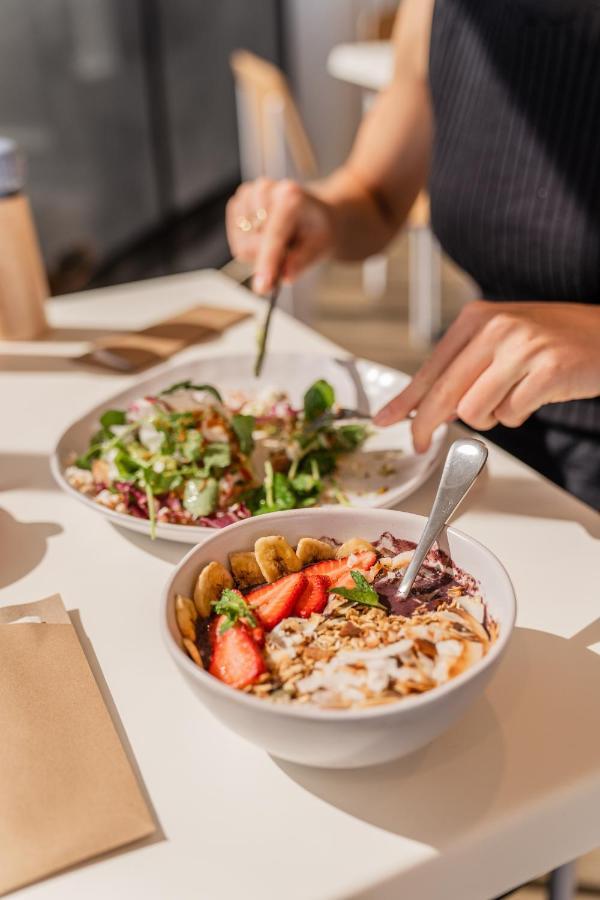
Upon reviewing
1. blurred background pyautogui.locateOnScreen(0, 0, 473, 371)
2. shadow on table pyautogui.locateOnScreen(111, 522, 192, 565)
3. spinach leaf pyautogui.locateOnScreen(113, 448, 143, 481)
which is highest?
spinach leaf pyautogui.locateOnScreen(113, 448, 143, 481)

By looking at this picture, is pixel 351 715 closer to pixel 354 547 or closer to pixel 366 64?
pixel 354 547

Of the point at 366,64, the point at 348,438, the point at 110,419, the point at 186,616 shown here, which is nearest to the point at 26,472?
the point at 110,419

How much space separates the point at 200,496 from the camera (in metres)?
0.83

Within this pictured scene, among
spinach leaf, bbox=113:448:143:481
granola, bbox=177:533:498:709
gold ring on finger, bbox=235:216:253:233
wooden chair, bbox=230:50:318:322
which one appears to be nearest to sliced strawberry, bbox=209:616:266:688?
granola, bbox=177:533:498:709

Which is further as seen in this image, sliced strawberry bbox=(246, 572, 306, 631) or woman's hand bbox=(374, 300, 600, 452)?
woman's hand bbox=(374, 300, 600, 452)

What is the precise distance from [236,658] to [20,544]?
0.37 m

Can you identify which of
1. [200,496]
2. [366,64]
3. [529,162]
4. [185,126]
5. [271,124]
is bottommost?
Answer: [185,126]

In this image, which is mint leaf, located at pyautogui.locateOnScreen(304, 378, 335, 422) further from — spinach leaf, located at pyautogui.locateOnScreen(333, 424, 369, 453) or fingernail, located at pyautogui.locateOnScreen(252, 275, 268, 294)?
fingernail, located at pyautogui.locateOnScreen(252, 275, 268, 294)

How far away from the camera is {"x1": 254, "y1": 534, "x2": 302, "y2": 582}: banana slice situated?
0.65 metres

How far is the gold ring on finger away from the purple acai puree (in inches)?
30.6

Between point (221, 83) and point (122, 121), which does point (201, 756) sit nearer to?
point (122, 121)

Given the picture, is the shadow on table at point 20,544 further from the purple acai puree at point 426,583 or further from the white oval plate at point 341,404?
the purple acai puree at point 426,583

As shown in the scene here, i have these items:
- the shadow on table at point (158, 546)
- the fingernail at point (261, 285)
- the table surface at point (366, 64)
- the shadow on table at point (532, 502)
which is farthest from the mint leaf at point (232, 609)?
the table surface at point (366, 64)

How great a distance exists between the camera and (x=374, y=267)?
3.96 meters
